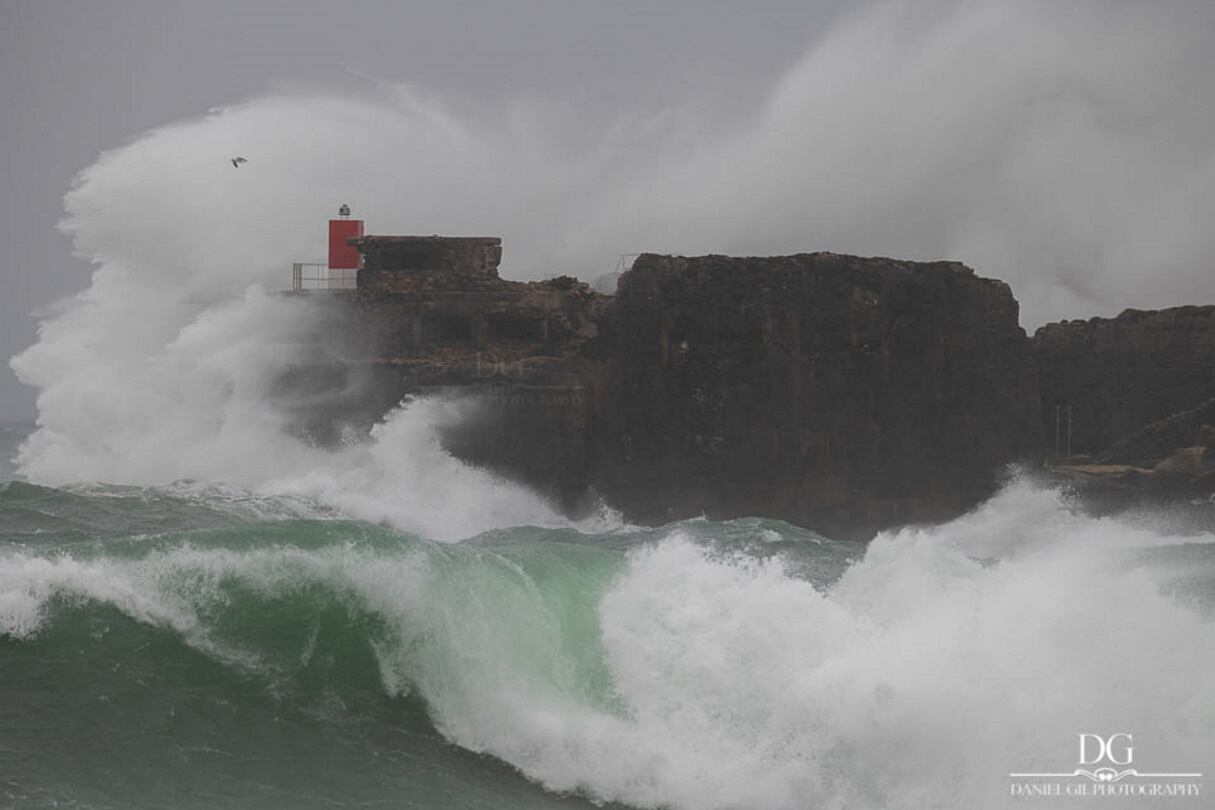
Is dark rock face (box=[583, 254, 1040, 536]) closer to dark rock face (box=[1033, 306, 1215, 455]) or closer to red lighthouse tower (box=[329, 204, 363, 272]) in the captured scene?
red lighthouse tower (box=[329, 204, 363, 272])

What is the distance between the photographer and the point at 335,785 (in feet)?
28.5

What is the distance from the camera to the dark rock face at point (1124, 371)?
29.0m

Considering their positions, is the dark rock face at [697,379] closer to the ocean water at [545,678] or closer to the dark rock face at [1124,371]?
the dark rock face at [1124,371]

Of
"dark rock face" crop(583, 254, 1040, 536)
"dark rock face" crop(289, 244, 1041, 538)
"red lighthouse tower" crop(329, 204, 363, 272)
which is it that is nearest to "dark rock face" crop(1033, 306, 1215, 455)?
"dark rock face" crop(289, 244, 1041, 538)

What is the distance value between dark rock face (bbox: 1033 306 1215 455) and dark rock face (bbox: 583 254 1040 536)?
8146mm

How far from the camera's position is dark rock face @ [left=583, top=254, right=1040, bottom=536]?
21.7 m

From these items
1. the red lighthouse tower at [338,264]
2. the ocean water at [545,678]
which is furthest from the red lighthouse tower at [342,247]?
the ocean water at [545,678]

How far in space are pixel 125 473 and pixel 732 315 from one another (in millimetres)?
9137

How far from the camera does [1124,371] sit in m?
29.5

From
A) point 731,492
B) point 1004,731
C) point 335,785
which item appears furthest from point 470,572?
point 731,492

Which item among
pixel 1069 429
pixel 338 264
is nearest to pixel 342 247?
pixel 338 264

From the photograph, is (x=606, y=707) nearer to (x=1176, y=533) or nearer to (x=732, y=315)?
(x=732, y=315)

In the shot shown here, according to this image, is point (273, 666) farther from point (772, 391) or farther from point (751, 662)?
point (772, 391)

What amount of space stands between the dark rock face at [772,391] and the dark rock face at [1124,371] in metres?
8.15
